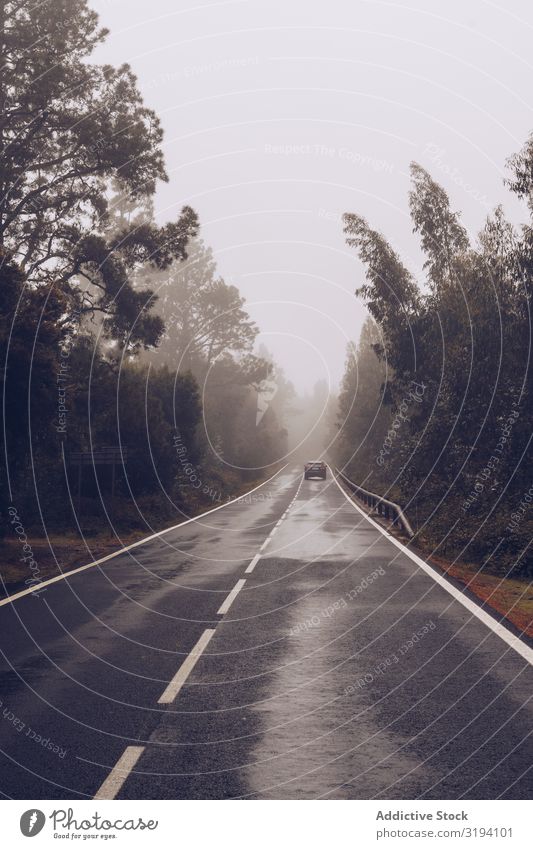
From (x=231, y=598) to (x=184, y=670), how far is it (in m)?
4.59

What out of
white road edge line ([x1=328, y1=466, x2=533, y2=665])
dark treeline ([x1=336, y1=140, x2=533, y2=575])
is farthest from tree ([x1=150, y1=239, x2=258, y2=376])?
white road edge line ([x1=328, y1=466, x2=533, y2=665])

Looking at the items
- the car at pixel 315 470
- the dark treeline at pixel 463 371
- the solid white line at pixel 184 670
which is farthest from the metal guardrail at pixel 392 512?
the car at pixel 315 470

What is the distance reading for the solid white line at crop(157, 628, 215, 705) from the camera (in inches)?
298

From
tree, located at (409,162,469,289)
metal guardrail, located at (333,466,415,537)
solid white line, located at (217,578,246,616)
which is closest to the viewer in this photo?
solid white line, located at (217,578,246,616)

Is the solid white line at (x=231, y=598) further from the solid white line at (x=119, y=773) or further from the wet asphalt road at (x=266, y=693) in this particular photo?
the solid white line at (x=119, y=773)

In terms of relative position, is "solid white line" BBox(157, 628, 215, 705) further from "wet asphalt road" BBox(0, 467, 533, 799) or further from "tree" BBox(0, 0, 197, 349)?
"tree" BBox(0, 0, 197, 349)

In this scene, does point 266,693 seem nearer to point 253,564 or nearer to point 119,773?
point 119,773

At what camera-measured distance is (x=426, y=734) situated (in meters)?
6.37

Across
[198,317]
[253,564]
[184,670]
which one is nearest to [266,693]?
[184,670]

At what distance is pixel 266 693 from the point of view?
7660 millimetres

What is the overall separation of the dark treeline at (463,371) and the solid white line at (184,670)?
8.65 m

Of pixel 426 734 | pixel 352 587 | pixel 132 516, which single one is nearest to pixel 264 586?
pixel 352 587

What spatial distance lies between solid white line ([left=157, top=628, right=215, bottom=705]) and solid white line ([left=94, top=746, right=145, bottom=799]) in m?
1.38

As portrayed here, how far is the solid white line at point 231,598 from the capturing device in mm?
12102
